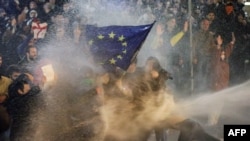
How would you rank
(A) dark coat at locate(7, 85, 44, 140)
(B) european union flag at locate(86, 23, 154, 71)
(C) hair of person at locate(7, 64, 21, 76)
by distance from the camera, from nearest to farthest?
(A) dark coat at locate(7, 85, 44, 140), (C) hair of person at locate(7, 64, 21, 76), (B) european union flag at locate(86, 23, 154, 71)

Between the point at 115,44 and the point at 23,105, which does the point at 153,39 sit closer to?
the point at 115,44

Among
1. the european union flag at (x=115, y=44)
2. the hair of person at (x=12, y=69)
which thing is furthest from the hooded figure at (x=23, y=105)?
the european union flag at (x=115, y=44)

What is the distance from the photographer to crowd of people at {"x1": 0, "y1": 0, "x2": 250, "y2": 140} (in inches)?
216

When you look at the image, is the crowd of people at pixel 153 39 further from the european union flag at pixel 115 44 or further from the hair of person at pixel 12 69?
→ the european union flag at pixel 115 44

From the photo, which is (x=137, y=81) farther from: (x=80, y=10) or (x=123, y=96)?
(x=80, y=10)

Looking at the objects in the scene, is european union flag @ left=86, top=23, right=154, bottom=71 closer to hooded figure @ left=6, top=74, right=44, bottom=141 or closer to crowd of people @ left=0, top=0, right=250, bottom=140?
crowd of people @ left=0, top=0, right=250, bottom=140

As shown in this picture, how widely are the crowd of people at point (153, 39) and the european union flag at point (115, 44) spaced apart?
0.63 feet

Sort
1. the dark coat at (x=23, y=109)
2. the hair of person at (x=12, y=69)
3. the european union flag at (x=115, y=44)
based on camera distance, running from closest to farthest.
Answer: the dark coat at (x=23, y=109) → the hair of person at (x=12, y=69) → the european union flag at (x=115, y=44)

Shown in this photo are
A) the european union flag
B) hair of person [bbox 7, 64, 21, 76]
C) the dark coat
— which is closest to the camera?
the dark coat

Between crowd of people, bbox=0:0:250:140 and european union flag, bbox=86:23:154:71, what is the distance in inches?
7.5

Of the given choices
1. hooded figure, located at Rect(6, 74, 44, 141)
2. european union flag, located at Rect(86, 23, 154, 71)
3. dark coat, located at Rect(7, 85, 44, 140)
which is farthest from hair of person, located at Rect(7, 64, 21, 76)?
european union flag, located at Rect(86, 23, 154, 71)

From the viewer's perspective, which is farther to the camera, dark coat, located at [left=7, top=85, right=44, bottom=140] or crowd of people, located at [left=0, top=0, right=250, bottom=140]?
crowd of people, located at [left=0, top=0, right=250, bottom=140]

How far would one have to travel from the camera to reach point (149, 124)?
578 cm

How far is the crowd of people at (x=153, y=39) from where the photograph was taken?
5.49 metres
